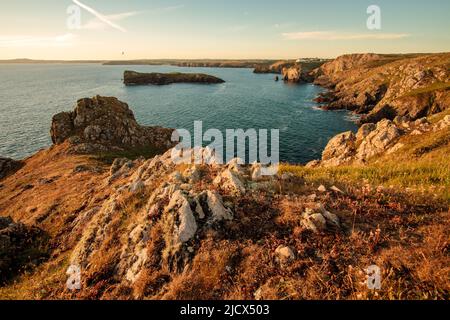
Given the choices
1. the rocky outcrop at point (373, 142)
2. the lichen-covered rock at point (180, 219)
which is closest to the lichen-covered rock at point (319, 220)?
the lichen-covered rock at point (180, 219)

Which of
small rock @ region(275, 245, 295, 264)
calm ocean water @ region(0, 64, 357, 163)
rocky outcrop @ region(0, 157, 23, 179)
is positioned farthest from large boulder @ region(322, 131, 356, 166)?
rocky outcrop @ region(0, 157, 23, 179)

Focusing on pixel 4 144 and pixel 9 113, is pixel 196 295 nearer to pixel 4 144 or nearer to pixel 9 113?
pixel 4 144

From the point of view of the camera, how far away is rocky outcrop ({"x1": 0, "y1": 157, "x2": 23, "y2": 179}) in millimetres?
47953

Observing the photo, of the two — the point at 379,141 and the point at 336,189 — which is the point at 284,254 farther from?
the point at 379,141

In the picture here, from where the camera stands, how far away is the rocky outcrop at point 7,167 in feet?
157

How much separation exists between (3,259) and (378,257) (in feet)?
56.9

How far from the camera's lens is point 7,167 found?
161 feet

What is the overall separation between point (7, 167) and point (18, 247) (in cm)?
4554

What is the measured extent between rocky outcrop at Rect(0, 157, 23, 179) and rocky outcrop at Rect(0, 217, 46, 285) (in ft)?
131

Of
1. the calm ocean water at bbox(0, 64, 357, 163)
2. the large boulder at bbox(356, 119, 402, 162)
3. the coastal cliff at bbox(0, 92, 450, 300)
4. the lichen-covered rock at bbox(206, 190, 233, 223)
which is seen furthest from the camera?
the calm ocean water at bbox(0, 64, 357, 163)

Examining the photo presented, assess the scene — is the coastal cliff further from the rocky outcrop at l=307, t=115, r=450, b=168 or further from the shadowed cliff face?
the shadowed cliff face

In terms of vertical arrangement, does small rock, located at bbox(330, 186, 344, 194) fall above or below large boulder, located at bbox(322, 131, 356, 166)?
above

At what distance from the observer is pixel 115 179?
989 inches

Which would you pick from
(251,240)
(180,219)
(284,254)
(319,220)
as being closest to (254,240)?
(251,240)
